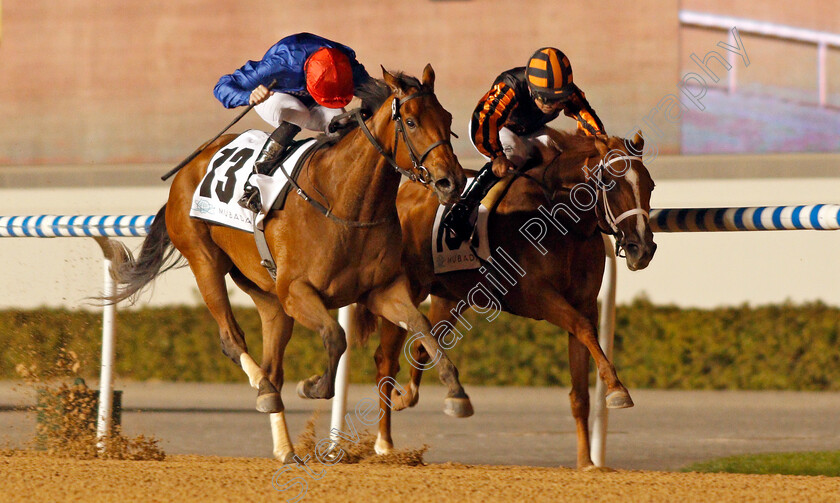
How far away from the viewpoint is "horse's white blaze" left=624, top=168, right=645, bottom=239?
13.7ft

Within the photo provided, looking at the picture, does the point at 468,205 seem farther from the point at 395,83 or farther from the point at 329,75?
the point at 395,83

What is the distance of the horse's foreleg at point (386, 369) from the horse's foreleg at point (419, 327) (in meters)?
1.39

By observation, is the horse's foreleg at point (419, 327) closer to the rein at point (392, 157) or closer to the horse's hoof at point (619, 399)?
the rein at point (392, 157)

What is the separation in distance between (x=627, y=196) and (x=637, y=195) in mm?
42

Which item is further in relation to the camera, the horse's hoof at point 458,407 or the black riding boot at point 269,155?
the black riding boot at point 269,155

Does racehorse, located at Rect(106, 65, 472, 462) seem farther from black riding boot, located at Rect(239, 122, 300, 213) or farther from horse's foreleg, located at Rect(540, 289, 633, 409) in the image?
horse's foreleg, located at Rect(540, 289, 633, 409)

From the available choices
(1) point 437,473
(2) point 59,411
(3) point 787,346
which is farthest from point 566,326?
(3) point 787,346

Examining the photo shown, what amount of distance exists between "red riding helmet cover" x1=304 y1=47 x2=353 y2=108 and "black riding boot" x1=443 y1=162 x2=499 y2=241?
0.76 metres

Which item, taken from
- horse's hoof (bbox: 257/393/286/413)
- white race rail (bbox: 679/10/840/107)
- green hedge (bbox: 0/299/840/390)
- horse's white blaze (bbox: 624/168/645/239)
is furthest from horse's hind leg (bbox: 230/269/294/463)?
white race rail (bbox: 679/10/840/107)

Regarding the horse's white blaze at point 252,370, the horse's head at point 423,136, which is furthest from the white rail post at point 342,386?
the horse's head at point 423,136

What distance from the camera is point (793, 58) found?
37.1 feet

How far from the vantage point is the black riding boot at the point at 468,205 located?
4812 millimetres

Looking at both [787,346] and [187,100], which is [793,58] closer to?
[787,346]

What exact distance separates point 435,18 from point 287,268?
27.2 feet
